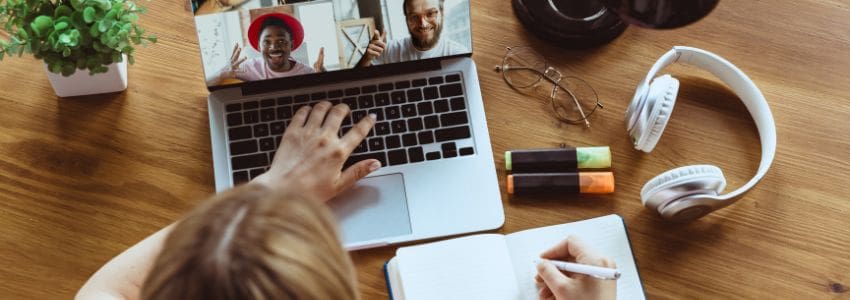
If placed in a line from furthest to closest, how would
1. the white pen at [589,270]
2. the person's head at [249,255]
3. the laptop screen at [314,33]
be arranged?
the laptop screen at [314,33] < the white pen at [589,270] < the person's head at [249,255]

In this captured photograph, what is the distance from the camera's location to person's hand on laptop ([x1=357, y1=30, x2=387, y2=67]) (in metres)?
0.89

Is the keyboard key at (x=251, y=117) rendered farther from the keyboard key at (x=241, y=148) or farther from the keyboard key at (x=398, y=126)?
the keyboard key at (x=398, y=126)

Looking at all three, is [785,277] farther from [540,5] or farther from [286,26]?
[286,26]

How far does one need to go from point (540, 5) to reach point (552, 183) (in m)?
0.22

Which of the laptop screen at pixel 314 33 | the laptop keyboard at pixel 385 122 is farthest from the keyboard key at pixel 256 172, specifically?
the laptop screen at pixel 314 33

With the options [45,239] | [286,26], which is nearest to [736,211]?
[286,26]

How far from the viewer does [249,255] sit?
20.1 inches

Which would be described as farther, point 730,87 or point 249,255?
point 730,87

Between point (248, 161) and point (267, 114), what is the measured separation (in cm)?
6

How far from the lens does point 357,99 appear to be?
912mm

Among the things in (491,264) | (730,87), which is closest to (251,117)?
(491,264)

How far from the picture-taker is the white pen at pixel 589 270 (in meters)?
0.77

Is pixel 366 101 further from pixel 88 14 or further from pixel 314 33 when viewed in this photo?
pixel 88 14

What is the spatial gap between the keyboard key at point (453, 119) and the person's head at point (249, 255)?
0.34 m
